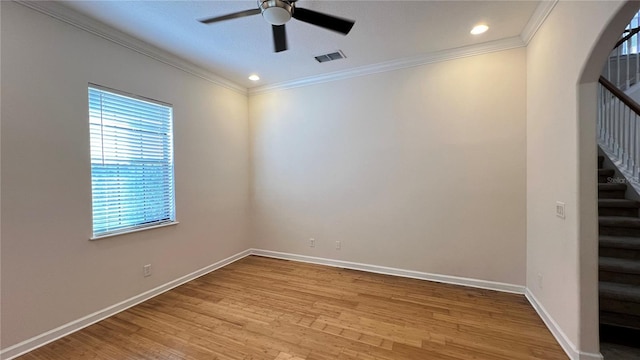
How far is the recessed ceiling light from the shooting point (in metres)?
2.51

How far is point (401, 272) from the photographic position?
336 centimetres

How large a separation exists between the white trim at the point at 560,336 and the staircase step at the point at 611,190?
1.66 m

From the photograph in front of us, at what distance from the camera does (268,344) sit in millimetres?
2039

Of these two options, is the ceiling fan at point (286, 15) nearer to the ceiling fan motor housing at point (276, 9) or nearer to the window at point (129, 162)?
the ceiling fan motor housing at point (276, 9)

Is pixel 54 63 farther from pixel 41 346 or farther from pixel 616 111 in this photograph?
pixel 616 111

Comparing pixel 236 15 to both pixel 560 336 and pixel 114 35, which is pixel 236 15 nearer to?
pixel 114 35

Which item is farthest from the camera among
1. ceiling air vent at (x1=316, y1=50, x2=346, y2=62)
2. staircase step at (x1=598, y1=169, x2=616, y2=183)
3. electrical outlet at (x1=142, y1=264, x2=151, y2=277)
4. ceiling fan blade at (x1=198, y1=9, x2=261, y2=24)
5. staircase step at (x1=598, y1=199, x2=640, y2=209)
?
staircase step at (x1=598, y1=169, x2=616, y2=183)

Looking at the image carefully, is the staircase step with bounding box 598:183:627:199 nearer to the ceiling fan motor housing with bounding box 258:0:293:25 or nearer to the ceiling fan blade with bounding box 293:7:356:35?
the ceiling fan blade with bounding box 293:7:356:35

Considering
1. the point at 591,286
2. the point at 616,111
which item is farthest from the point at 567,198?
the point at 616,111

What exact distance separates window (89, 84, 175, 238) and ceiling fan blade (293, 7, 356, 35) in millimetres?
2067

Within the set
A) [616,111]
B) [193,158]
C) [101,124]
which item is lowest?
[193,158]

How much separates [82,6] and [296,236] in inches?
136

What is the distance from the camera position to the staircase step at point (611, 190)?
2.95 meters

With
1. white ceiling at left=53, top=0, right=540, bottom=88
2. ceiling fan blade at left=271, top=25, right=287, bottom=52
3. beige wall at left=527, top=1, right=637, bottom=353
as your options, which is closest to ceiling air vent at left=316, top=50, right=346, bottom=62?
white ceiling at left=53, top=0, right=540, bottom=88
